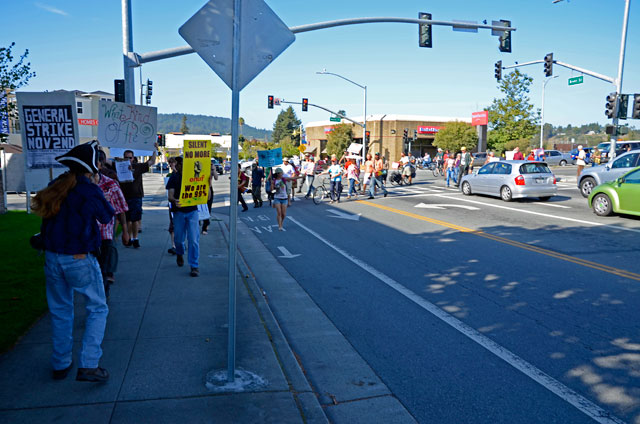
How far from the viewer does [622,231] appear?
11.9 m

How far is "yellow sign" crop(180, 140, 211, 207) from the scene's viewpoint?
6.12 metres

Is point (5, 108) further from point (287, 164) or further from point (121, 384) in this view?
point (121, 384)

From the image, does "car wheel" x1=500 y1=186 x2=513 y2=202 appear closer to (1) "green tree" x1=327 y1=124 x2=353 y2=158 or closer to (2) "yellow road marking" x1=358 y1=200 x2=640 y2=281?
(2) "yellow road marking" x1=358 y1=200 x2=640 y2=281

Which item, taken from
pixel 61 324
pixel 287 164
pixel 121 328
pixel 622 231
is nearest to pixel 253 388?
pixel 61 324

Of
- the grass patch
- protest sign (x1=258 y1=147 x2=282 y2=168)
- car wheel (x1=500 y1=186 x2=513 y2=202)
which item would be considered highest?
protest sign (x1=258 y1=147 x2=282 y2=168)

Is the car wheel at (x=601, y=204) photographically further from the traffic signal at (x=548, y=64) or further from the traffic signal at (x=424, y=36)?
the traffic signal at (x=548, y=64)

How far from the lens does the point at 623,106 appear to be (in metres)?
25.5

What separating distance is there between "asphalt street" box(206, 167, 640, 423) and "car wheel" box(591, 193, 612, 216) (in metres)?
0.92

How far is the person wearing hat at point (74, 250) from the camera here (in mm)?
4082

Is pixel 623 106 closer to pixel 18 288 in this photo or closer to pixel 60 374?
pixel 18 288

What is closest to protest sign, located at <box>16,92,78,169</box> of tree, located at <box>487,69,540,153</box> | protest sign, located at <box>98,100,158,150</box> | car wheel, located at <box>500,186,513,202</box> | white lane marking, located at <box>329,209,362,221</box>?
protest sign, located at <box>98,100,158,150</box>

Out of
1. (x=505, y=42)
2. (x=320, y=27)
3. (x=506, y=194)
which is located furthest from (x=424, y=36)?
(x=506, y=194)

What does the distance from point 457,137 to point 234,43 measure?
202 ft

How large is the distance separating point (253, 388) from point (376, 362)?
4.47 feet
